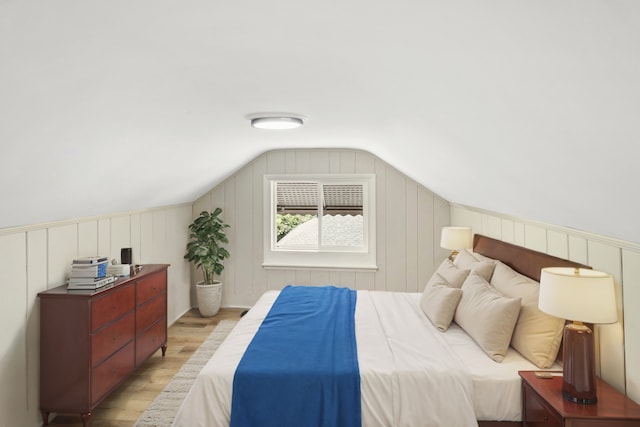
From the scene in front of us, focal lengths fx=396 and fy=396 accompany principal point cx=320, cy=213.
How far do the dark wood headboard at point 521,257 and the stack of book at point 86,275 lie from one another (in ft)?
10.3

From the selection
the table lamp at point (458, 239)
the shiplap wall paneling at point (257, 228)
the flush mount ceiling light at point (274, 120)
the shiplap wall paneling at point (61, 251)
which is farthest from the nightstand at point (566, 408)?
the shiplap wall paneling at point (257, 228)

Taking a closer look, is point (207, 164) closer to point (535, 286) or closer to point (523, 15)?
point (535, 286)

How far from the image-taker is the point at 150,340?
359cm

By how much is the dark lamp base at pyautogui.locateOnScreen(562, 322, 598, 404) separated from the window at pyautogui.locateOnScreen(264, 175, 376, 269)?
332 centimetres

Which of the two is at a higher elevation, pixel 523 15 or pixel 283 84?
pixel 283 84

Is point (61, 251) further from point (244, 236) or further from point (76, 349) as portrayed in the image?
point (244, 236)

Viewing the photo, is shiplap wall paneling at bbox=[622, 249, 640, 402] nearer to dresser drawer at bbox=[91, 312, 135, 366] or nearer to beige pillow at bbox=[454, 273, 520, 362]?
beige pillow at bbox=[454, 273, 520, 362]

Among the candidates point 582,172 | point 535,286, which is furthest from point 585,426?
point 582,172

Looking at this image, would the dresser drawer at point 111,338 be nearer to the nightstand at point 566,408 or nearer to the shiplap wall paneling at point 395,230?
the nightstand at point 566,408

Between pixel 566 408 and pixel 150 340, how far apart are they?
3214mm

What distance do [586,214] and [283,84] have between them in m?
1.70

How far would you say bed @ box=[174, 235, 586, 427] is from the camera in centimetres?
215

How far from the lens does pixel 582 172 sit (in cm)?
165

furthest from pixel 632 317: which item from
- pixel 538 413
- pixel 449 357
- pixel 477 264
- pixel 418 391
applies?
pixel 477 264
